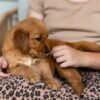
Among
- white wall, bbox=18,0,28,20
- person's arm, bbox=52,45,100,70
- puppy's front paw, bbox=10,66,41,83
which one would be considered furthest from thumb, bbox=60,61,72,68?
white wall, bbox=18,0,28,20

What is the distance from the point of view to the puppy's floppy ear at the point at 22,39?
3.75 ft

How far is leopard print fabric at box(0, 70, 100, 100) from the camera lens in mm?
1021

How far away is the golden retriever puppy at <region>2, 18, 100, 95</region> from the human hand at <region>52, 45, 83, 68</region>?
0.09ft

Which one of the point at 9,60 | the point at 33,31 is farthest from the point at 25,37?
the point at 9,60

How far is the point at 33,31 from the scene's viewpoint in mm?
1153

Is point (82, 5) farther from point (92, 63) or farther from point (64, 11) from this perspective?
point (92, 63)

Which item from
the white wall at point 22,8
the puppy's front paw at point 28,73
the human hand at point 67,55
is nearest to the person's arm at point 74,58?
the human hand at point 67,55

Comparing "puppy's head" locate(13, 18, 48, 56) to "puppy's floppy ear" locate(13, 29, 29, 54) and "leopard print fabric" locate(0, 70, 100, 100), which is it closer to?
"puppy's floppy ear" locate(13, 29, 29, 54)

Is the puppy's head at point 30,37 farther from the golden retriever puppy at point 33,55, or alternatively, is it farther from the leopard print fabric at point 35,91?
the leopard print fabric at point 35,91

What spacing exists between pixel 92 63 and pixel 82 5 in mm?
316

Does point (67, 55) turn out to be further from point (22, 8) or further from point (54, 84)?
point (22, 8)

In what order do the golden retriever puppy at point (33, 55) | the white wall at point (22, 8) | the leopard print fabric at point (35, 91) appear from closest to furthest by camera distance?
the leopard print fabric at point (35, 91)
the golden retriever puppy at point (33, 55)
the white wall at point (22, 8)

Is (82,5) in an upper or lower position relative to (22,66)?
upper

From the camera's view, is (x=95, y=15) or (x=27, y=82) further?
(x=95, y=15)
